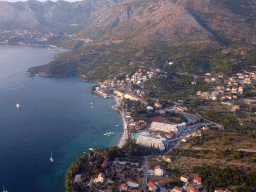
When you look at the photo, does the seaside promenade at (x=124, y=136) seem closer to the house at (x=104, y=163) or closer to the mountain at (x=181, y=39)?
the house at (x=104, y=163)

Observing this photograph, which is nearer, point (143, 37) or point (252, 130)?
point (252, 130)

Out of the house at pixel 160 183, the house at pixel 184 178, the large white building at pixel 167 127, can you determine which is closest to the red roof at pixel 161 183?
the house at pixel 160 183

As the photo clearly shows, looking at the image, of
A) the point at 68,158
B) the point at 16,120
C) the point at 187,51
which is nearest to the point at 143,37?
the point at 187,51

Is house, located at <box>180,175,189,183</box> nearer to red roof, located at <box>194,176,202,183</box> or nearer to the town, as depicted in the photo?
the town

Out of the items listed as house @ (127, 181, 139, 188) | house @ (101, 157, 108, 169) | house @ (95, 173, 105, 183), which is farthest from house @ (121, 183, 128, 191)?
house @ (101, 157, 108, 169)

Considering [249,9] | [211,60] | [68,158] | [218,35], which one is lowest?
[68,158]

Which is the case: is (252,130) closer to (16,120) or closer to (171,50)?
(16,120)

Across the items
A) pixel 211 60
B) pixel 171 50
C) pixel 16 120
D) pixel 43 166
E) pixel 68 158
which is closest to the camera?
pixel 43 166

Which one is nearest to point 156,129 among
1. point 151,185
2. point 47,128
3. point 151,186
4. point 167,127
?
point 167,127

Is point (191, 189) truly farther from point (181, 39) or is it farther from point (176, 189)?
point (181, 39)
